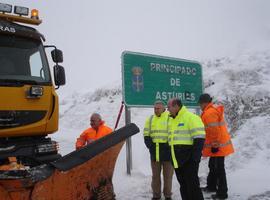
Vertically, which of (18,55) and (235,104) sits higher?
(18,55)

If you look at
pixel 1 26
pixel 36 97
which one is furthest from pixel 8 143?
pixel 1 26

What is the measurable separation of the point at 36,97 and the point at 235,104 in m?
9.72

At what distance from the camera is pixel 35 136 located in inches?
220

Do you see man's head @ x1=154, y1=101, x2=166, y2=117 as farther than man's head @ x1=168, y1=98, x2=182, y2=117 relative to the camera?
Yes

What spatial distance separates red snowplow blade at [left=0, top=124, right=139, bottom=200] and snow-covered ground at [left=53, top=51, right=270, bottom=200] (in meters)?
2.15

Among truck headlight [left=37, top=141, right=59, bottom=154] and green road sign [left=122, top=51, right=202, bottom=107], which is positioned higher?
green road sign [left=122, top=51, right=202, bottom=107]

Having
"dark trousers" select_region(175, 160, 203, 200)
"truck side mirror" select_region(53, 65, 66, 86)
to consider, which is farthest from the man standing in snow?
"truck side mirror" select_region(53, 65, 66, 86)

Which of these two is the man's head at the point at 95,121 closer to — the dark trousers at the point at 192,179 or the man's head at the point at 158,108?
the man's head at the point at 158,108

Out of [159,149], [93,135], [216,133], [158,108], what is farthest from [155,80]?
[216,133]

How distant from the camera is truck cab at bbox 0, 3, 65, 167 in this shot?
16.8 feet

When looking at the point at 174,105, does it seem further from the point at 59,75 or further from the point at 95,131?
the point at 95,131

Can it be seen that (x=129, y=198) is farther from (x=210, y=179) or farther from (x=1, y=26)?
(x=1, y=26)

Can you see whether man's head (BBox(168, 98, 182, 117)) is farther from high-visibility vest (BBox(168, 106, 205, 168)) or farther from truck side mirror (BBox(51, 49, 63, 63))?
truck side mirror (BBox(51, 49, 63, 63))

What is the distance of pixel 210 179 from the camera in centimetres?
715
